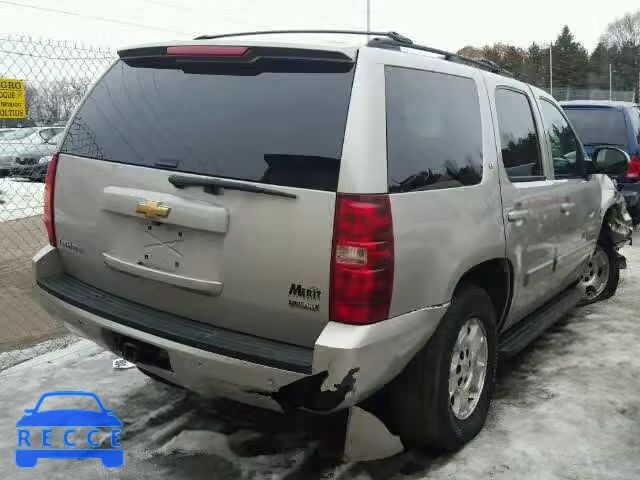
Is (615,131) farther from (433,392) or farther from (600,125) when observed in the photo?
(433,392)

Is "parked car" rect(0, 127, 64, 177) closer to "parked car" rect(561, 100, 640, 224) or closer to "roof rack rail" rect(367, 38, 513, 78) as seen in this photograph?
"roof rack rail" rect(367, 38, 513, 78)

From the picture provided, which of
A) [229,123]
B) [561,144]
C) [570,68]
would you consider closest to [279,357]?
[229,123]

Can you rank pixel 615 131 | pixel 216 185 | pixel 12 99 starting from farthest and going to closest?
1. pixel 615 131
2. pixel 12 99
3. pixel 216 185

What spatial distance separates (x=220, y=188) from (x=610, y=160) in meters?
3.67

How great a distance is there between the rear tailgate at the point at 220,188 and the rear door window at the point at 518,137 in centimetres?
140

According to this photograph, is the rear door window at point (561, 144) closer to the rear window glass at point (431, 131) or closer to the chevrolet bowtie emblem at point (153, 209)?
the rear window glass at point (431, 131)

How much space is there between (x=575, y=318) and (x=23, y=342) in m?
4.54

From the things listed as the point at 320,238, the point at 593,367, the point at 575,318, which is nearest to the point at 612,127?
the point at 575,318

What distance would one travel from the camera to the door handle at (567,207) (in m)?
4.21

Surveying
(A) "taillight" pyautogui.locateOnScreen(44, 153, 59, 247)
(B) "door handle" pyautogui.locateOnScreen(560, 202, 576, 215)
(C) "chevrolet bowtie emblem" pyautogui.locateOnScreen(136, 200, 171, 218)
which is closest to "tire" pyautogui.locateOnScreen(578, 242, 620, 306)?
(B) "door handle" pyautogui.locateOnScreen(560, 202, 576, 215)

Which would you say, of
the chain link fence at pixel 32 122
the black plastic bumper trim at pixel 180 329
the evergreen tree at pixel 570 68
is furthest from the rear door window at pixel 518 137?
the evergreen tree at pixel 570 68

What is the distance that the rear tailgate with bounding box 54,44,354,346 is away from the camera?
247 centimetres

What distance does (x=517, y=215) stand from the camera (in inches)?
138

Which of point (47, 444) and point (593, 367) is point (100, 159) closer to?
point (47, 444)
